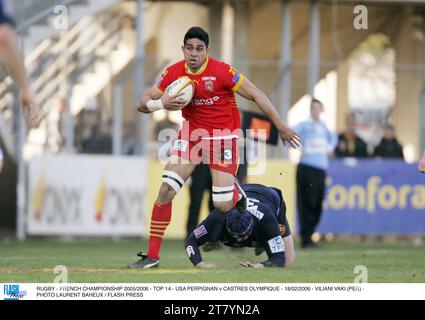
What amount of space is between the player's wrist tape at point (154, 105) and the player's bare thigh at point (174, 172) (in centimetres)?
68

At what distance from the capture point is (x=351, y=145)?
70.0ft

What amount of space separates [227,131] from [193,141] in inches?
15.1

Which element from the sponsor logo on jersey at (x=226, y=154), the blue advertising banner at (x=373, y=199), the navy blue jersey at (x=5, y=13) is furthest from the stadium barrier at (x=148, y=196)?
the navy blue jersey at (x=5, y=13)

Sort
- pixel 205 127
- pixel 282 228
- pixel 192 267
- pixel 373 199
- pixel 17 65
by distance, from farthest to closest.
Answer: pixel 373 199, pixel 282 228, pixel 192 267, pixel 205 127, pixel 17 65

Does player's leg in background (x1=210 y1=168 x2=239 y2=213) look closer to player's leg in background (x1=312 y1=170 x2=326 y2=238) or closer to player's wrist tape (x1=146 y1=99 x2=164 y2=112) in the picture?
player's wrist tape (x1=146 y1=99 x2=164 y2=112)

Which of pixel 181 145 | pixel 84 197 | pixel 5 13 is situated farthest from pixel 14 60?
pixel 84 197

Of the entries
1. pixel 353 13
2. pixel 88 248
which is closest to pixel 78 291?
pixel 88 248

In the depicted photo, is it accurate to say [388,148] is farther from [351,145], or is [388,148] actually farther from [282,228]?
[282,228]

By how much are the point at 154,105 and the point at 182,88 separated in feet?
1.05

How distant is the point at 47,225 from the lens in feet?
65.6

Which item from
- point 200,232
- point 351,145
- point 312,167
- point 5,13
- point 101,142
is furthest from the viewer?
point 351,145

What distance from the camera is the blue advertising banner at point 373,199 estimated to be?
2106 centimetres

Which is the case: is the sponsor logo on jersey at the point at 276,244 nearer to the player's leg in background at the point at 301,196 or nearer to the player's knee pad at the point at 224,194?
the player's knee pad at the point at 224,194

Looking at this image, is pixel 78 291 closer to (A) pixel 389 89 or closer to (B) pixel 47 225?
(B) pixel 47 225
